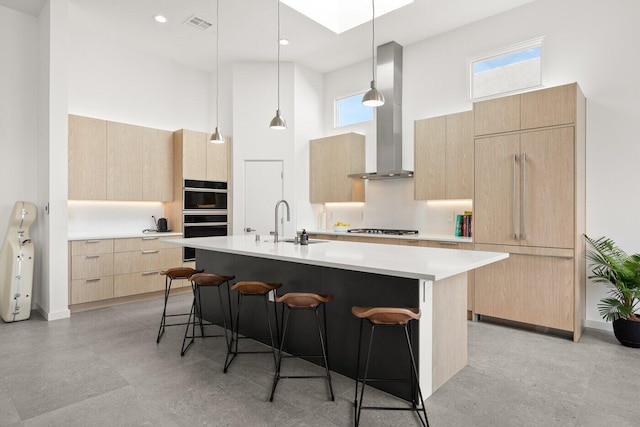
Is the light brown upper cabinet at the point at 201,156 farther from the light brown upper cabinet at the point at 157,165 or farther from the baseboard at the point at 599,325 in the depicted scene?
the baseboard at the point at 599,325

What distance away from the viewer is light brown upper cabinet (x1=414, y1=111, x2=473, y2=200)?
464 cm

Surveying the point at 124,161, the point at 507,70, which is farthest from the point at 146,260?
the point at 507,70

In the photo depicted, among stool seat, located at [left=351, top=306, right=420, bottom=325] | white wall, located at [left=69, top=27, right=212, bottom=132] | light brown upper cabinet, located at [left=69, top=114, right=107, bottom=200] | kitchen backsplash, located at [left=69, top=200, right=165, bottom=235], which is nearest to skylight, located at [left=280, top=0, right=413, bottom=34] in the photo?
white wall, located at [left=69, top=27, right=212, bottom=132]

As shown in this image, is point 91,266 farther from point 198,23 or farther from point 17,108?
point 198,23

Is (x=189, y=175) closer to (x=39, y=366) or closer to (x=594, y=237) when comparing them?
(x=39, y=366)

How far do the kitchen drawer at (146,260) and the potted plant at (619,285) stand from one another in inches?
207

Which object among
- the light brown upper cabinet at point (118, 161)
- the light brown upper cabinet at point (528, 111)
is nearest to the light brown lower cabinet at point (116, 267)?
the light brown upper cabinet at point (118, 161)

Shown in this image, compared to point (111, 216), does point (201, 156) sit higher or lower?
higher

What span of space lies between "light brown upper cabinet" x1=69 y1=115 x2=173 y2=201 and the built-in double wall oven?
0.36m

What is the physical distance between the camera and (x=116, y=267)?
4957 mm

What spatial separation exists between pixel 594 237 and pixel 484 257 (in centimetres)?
228

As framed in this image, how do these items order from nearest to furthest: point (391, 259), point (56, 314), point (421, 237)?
point (391, 259), point (56, 314), point (421, 237)

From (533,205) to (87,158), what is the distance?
5.47 metres

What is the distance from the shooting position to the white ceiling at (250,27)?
179 inches
